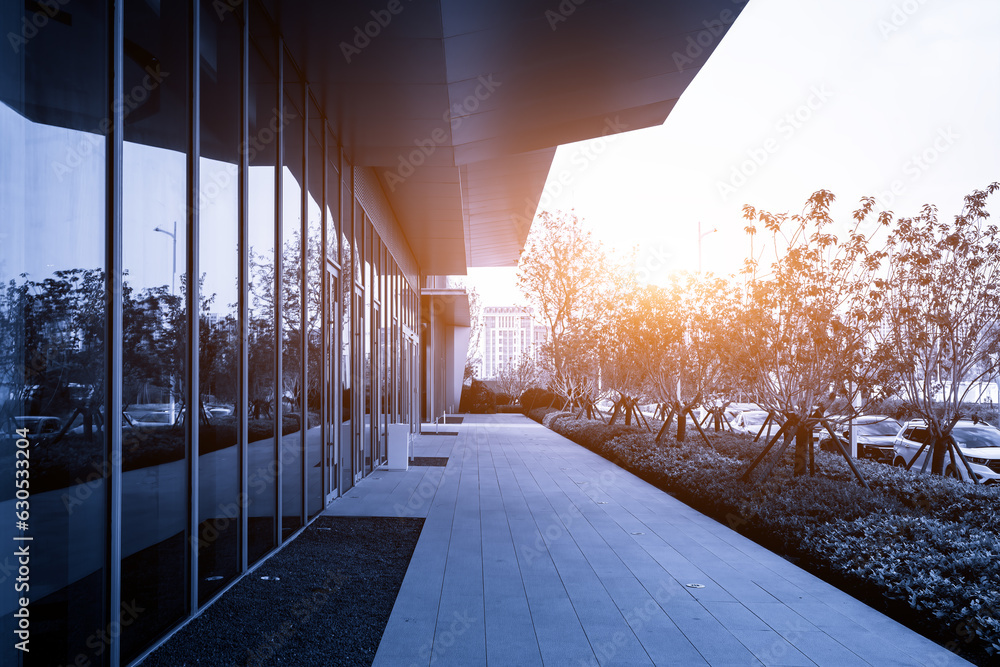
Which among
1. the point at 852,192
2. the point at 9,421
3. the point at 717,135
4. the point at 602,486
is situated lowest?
the point at 602,486

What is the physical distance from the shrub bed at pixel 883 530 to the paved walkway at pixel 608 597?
0.18 meters

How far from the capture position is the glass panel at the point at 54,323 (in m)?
2.38

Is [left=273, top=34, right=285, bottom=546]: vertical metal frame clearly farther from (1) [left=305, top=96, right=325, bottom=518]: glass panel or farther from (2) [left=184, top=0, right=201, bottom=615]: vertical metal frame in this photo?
(2) [left=184, top=0, right=201, bottom=615]: vertical metal frame

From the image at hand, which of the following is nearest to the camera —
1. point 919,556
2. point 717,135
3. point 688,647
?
point 688,647

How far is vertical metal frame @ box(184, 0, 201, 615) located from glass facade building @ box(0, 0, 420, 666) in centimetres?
1

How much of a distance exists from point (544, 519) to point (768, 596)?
115 inches

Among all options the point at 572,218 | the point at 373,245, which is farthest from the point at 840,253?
the point at 572,218

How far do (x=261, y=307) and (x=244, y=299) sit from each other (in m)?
0.35

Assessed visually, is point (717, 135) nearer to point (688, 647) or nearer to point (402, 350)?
point (402, 350)

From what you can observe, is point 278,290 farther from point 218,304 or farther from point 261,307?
point 218,304

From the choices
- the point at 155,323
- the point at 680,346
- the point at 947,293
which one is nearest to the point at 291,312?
the point at 155,323

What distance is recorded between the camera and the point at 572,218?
2656 centimetres

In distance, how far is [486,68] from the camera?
6105 mm

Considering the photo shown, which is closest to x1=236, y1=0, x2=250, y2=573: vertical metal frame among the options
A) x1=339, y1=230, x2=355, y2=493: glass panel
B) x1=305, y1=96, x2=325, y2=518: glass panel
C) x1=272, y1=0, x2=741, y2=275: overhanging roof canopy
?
x1=272, y1=0, x2=741, y2=275: overhanging roof canopy
